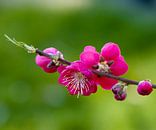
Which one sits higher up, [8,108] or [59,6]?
[59,6]

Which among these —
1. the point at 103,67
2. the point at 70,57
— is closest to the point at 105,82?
the point at 103,67

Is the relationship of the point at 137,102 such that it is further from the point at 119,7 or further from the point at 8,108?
the point at 119,7

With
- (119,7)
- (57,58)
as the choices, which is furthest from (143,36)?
(57,58)

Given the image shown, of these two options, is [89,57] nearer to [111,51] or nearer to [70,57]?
[111,51]

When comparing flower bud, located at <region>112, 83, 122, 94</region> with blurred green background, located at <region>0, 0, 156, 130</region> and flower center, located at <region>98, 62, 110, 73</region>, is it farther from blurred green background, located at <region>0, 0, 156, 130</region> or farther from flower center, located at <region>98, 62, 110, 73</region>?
blurred green background, located at <region>0, 0, 156, 130</region>

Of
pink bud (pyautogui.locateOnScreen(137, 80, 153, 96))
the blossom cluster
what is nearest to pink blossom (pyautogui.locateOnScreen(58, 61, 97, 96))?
the blossom cluster

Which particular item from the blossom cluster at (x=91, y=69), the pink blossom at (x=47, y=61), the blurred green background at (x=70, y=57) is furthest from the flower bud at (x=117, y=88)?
the blurred green background at (x=70, y=57)

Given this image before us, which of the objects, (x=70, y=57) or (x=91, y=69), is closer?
(x=91, y=69)
